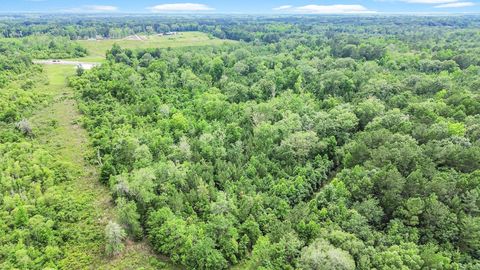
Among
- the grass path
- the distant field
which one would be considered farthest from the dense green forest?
the distant field

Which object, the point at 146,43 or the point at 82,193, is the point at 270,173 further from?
the point at 146,43

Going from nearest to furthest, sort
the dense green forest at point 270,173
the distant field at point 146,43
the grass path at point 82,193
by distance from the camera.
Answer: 1. the dense green forest at point 270,173
2. the grass path at point 82,193
3. the distant field at point 146,43

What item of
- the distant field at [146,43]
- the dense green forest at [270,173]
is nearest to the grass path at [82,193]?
the dense green forest at [270,173]

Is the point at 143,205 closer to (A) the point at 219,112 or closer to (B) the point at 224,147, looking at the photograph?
(B) the point at 224,147

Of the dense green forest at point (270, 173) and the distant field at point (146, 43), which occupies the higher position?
the distant field at point (146, 43)

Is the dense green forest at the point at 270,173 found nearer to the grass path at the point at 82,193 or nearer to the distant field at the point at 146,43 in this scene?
the grass path at the point at 82,193

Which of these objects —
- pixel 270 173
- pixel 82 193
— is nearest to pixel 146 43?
pixel 82 193
